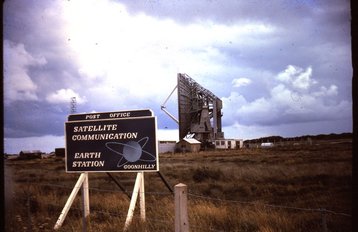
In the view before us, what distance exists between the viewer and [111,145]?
28.3 feet

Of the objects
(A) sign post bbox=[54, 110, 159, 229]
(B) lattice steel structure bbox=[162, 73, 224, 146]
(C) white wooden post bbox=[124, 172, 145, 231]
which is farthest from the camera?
(B) lattice steel structure bbox=[162, 73, 224, 146]

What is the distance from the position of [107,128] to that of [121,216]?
6.55 feet

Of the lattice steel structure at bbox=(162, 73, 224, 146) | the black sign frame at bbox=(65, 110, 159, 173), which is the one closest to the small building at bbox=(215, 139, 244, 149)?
the lattice steel structure at bbox=(162, 73, 224, 146)

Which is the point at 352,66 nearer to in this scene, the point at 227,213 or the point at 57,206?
the point at 227,213

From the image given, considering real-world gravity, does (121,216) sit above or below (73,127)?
below

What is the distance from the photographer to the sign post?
325 inches

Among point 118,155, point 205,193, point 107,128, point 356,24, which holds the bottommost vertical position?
point 205,193

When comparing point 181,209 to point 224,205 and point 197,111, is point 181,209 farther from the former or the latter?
point 197,111

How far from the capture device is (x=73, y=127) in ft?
30.1

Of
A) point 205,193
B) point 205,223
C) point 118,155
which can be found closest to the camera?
point 205,223

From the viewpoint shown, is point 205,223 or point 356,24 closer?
point 356,24

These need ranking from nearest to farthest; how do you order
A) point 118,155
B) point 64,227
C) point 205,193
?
point 64,227, point 118,155, point 205,193

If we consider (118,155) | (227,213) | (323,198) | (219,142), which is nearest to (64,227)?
(118,155)

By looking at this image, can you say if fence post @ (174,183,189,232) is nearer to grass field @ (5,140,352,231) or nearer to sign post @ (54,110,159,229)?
grass field @ (5,140,352,231)
